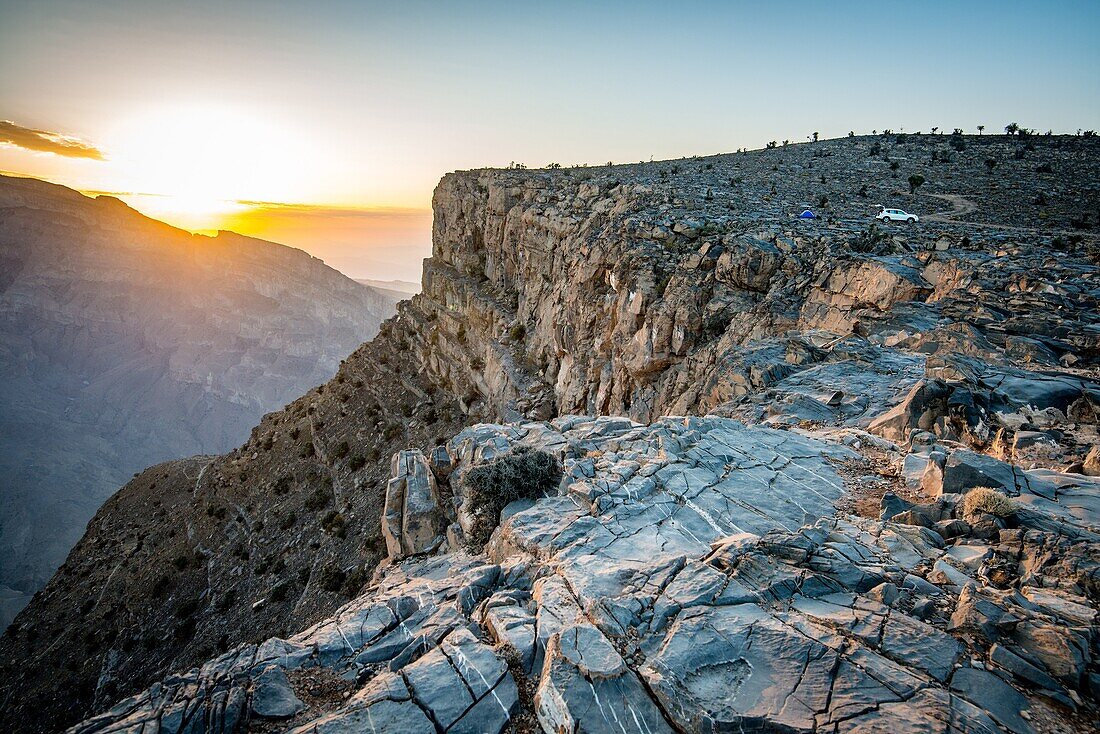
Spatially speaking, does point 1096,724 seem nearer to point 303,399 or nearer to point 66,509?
point 303,399

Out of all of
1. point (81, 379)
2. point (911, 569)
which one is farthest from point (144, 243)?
point (911, 569)

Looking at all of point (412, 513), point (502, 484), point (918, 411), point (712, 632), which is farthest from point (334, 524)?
point (918, 411)

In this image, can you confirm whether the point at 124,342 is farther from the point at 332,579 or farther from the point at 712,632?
the point at 712,632

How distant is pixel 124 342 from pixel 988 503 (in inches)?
8008

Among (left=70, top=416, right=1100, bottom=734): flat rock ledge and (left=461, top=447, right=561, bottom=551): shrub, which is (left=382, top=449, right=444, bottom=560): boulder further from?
(left=70, top=416, right=1100, bottom=734): flat rock ledge

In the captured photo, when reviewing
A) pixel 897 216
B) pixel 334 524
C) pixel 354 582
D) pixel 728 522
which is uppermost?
pixel 897 216

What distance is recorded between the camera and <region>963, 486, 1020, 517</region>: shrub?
6.89m

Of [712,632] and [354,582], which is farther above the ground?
[712,632]

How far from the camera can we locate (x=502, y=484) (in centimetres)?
1049

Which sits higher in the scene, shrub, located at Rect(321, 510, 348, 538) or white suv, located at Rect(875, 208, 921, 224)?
white suv, located at Rect(875, 208, 921, 224)

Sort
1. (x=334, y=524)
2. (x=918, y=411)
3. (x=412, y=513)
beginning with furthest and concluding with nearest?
(x=334, y=524), (x=412, y=513), (x=918, y=411)

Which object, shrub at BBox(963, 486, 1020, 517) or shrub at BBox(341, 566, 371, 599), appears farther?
shrub at BBox(341, 566, 371, 599)

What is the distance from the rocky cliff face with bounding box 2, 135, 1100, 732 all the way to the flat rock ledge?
0.03 metres

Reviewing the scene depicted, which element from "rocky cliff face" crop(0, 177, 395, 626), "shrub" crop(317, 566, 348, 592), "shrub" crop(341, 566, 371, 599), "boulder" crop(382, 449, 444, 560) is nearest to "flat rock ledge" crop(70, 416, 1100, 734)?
"boulder" crop(382, 449, 444, 560)
